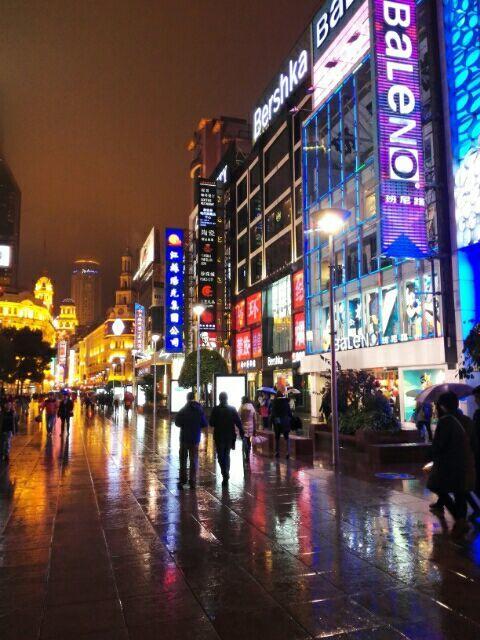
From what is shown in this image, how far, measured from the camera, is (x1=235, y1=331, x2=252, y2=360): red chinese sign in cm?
5059

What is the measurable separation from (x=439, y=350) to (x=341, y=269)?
10228mm

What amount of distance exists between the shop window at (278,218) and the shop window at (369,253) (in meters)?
15.5

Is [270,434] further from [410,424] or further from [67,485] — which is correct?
[410,424]

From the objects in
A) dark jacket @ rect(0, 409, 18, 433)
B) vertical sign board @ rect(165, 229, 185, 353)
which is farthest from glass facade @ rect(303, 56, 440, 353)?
vertical sign board @ rect(165, 229, 185, 353)

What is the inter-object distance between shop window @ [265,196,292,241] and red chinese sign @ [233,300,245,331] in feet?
27.1

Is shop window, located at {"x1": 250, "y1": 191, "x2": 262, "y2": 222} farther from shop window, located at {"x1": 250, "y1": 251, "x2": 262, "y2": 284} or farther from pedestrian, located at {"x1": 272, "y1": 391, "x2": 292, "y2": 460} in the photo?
pedestrian, located at {"x1": 272, "y1": 391, "x2": 292, "y2": 460}

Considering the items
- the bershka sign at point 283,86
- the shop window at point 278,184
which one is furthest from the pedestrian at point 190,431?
the bershka sign at point 283,86

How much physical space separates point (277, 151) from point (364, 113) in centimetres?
1802

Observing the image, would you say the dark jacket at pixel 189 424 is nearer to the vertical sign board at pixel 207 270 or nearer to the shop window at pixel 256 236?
the shop window at pixel 256 236

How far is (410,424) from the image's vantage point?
23.9 m

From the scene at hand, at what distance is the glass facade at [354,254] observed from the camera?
933 inches

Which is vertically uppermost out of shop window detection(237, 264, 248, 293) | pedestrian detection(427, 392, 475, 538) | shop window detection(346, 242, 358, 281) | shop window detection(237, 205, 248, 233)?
shop window detection(237, 205, 248, 233)

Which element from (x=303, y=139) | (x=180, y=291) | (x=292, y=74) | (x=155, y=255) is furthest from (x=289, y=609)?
(x=155, y=255)

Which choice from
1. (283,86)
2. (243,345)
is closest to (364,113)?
(283,86)
